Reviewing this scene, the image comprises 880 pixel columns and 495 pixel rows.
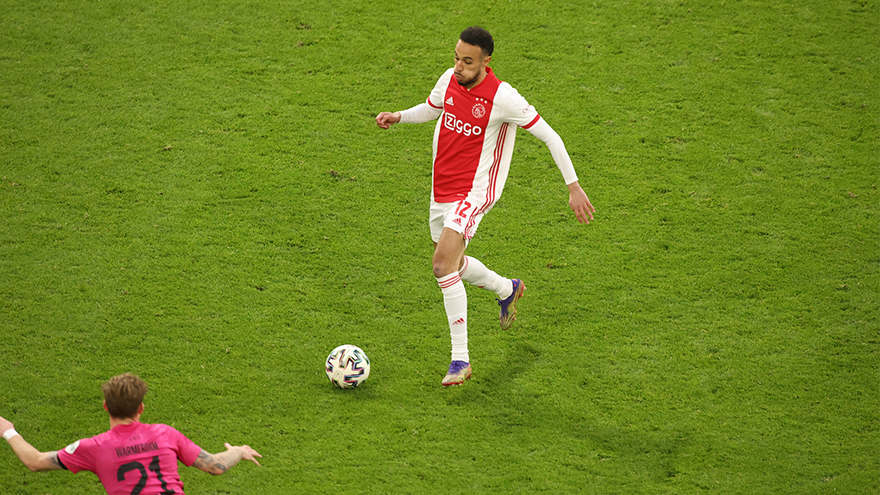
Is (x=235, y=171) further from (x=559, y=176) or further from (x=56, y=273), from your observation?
(x=559, y=176)

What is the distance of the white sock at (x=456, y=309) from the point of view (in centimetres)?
506

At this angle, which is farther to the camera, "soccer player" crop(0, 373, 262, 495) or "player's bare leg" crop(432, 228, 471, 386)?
"player's bare leg" crop(432, 228, 471, 386)

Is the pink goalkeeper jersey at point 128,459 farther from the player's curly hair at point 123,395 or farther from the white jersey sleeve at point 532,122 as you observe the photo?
the white jersey sleeve at point 532,122

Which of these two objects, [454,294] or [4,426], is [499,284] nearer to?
[454,294]

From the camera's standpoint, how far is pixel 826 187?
6855 millimetres

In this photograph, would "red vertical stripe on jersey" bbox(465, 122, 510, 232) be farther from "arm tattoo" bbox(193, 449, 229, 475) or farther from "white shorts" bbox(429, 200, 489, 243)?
"arm tattoo" bbox(193, 449, 229, 475)

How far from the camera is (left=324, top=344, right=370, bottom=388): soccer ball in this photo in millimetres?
5059

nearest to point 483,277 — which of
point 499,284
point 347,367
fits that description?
point 499,284

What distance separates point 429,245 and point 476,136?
5.00ft

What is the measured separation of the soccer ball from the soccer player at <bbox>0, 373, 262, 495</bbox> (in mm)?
1683

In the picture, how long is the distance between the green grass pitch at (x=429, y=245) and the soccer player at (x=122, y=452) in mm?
1106

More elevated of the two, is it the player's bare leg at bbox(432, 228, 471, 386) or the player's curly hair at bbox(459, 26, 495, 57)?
the player's curly hair at bbox(459, 26, 495, 57)

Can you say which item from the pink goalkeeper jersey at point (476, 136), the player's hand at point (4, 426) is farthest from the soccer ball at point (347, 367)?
the player's hand at point (4, 426)

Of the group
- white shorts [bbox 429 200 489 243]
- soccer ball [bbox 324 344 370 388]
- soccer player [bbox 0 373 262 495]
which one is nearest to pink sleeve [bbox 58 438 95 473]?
soccer player [bbox 0 373 262 495]
